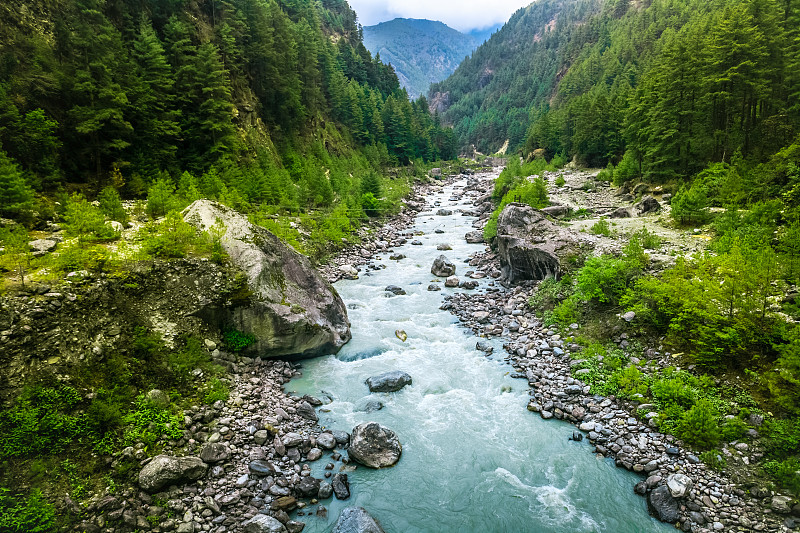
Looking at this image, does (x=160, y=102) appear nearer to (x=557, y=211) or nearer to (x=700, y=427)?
(x=557, y=211)

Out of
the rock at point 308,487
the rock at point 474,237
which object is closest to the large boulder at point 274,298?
the rock at point 308,487

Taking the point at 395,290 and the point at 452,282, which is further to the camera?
the point at 452,282

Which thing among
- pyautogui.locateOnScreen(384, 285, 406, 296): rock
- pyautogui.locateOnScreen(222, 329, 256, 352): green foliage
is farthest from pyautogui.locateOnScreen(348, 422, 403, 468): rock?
pyautogui.locateOnScreen(384, 285, 406, 296): rock

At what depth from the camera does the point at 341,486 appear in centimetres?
957

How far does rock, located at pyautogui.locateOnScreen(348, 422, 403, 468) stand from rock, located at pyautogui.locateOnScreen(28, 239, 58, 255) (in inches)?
471

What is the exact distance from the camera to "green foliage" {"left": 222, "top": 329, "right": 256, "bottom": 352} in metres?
13.9

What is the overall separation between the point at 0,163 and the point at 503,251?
82.3ft

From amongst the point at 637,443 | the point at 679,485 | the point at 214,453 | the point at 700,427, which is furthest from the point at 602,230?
the point at 214,453

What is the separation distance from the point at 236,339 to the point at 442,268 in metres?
15.7

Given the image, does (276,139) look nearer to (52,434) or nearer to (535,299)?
(535,299)

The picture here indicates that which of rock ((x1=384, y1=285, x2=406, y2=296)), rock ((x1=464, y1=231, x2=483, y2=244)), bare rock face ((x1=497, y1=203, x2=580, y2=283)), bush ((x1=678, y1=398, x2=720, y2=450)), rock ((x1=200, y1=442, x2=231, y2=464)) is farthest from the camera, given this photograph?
rock ((x1=464, y1=231, x2=483, y2=244))

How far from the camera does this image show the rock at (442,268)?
26.3 metres

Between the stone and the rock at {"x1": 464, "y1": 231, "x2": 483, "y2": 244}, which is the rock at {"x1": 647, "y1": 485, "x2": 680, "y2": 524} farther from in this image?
the rock at {"x1": 464, "y1": 231, "x2": 483, "y2": 244}

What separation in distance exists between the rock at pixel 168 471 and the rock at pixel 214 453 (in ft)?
0.65
